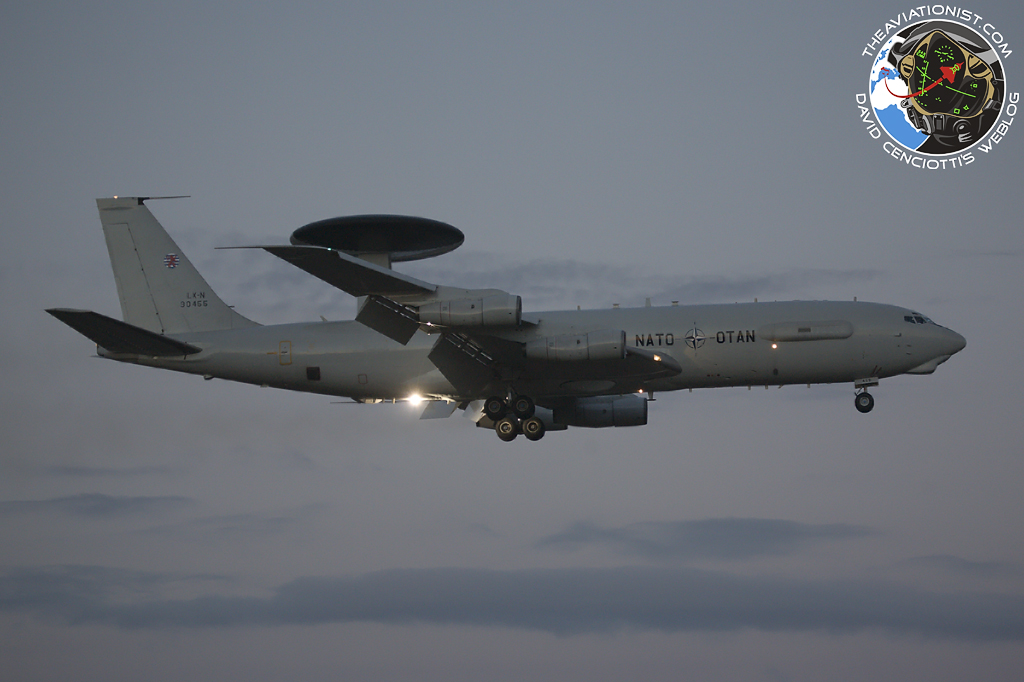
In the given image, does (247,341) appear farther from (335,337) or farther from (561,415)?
(561,415)


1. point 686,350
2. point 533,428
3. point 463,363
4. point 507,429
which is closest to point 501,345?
point 463,363

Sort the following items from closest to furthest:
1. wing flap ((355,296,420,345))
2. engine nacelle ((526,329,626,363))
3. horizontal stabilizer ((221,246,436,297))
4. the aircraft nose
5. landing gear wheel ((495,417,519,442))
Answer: horizontal stabilizer ((221,246,436,297)), wing flap ((355,296,420,345)), engine nacelle ((526,329,626,363)), the aircraft nose, landing gear wheel ((495,417,519,442))

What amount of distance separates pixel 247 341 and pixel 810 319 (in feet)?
77.3

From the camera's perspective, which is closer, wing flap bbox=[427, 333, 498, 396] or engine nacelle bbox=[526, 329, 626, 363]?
engine nacelle bbox=[526, 329, 626, 363]

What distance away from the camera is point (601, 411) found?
159ft

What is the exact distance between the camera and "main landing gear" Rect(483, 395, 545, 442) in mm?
44312

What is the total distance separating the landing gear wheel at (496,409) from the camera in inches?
1750

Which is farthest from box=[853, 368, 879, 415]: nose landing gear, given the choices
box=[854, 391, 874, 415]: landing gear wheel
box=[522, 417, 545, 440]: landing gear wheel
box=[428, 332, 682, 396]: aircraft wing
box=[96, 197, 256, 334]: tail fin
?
box=[96, 197, 256, 334]: tail fin

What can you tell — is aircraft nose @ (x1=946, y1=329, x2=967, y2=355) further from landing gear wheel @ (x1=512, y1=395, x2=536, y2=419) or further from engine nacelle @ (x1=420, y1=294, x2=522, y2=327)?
engine nacelle @ (x1=420, y1=294, x2=522, y2=327)

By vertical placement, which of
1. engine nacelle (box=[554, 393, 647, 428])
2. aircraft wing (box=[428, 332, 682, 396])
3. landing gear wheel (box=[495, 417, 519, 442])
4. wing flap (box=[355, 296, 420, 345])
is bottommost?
landing gear wheel (box=[495, 417, 519, 442])

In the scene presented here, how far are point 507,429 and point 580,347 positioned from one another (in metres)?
5.98

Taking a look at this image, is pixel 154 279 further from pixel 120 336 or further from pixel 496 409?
pixel 496 409

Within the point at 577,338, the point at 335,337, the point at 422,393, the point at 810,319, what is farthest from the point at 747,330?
the point at 335,337

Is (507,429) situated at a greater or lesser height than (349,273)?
lesser
